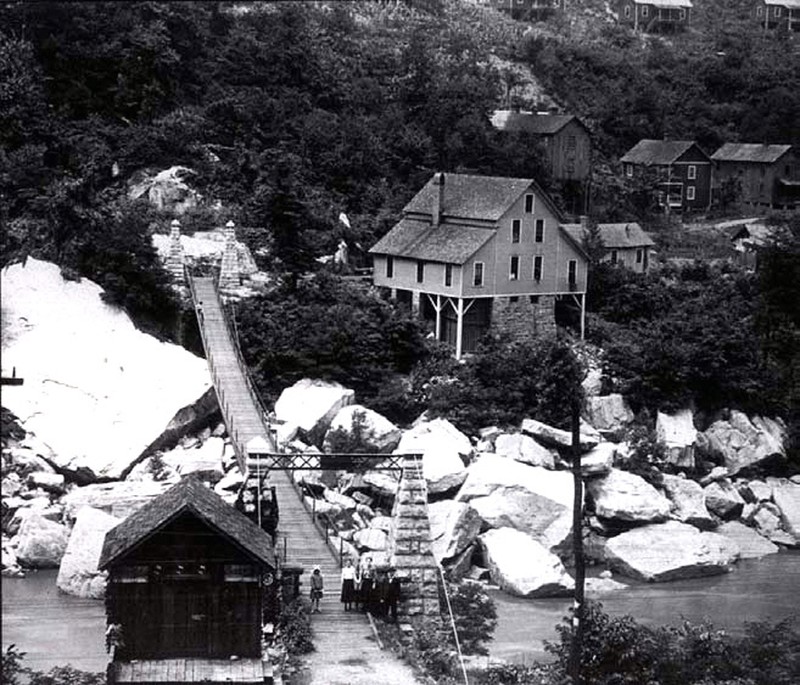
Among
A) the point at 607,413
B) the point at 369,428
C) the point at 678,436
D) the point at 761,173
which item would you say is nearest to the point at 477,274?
the point at 607,413

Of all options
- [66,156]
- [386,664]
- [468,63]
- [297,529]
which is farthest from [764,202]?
[386,664]

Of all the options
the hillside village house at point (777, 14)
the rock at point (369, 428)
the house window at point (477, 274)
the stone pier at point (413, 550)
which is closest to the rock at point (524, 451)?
the rock at point (369, 428)

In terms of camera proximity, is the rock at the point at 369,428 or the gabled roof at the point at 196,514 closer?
the gabled roof at the point at 196,514

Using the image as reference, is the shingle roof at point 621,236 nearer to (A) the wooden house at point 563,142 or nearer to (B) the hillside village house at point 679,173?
(A) the wooden house at point 563,142

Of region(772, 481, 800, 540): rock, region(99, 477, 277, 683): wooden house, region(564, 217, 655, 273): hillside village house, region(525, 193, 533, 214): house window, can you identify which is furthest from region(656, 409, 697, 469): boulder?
region(99, 477, 277, 683): wooden house

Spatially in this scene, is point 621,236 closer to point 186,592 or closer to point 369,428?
point 369,428

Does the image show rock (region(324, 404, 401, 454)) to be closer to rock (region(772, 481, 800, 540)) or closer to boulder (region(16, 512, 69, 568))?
boulder (region(16, 512, 69, 568))

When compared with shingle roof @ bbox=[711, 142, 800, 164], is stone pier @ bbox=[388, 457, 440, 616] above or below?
below
